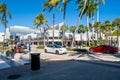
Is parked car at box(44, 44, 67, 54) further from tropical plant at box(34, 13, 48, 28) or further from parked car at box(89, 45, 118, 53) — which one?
tropical plant at box(34, 13, 48, 28)

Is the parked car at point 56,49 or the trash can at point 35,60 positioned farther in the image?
the parked car at point 56,49

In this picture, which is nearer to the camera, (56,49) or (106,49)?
(56,49)

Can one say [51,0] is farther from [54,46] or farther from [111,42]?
[111,42]

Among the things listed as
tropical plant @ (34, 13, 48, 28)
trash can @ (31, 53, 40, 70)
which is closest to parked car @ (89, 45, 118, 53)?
trash can @ (31, 53, 40, 70)

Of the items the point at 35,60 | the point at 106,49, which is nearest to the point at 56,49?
the point at 106,49

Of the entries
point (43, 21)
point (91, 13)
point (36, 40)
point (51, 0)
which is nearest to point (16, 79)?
point (51, 0)

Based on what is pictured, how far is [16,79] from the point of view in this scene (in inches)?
470

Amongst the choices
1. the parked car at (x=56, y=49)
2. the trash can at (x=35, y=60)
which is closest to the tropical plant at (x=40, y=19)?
the parked car at (x=56, y=49)

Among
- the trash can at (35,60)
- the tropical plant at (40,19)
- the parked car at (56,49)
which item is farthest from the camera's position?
the tropical plant at (40,19)

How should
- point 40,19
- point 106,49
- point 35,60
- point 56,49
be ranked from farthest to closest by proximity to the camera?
point 40,19
point 106,49
point 56,49
point 35,60

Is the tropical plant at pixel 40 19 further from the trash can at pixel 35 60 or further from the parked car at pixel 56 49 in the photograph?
the trash can at pixel 35 60

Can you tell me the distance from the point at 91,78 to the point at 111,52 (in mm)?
22554

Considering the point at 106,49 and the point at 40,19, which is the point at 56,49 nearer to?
the point at 106,49

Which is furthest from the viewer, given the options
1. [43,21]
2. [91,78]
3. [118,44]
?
[43,21]
